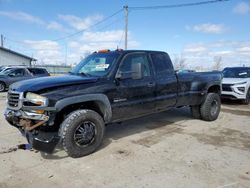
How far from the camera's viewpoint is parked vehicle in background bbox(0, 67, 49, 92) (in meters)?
15.3

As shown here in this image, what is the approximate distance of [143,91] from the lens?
517 centimetres

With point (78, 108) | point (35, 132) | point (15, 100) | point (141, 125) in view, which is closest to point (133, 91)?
point (78, 108)

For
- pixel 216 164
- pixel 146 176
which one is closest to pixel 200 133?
pixel 216 164

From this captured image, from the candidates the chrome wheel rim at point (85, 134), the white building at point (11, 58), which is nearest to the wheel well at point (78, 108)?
the chrome wheel rim at point (85, 134)

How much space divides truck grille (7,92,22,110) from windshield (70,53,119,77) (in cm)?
141

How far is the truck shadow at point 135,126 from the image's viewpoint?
4630 mm

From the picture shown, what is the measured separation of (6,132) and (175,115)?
511cm

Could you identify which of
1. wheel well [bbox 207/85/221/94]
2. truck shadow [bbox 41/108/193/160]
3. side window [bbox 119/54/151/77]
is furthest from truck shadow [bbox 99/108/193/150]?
side window [bbox 119/54/151/77]

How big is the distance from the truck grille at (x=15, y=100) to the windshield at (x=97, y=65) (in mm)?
1406

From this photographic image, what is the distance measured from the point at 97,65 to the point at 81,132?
1.54m

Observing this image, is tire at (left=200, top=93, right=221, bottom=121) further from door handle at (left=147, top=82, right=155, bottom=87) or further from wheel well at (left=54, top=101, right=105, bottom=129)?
wheel well at (left=54, top=101, right=105, bottom=129)

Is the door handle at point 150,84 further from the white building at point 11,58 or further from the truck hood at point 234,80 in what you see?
the white building at point 11,58

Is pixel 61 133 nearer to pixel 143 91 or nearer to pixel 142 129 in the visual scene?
pixel 143 91

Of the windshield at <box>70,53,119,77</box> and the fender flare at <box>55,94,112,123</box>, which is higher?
the windshield at <box>70,53,119,77</box>
